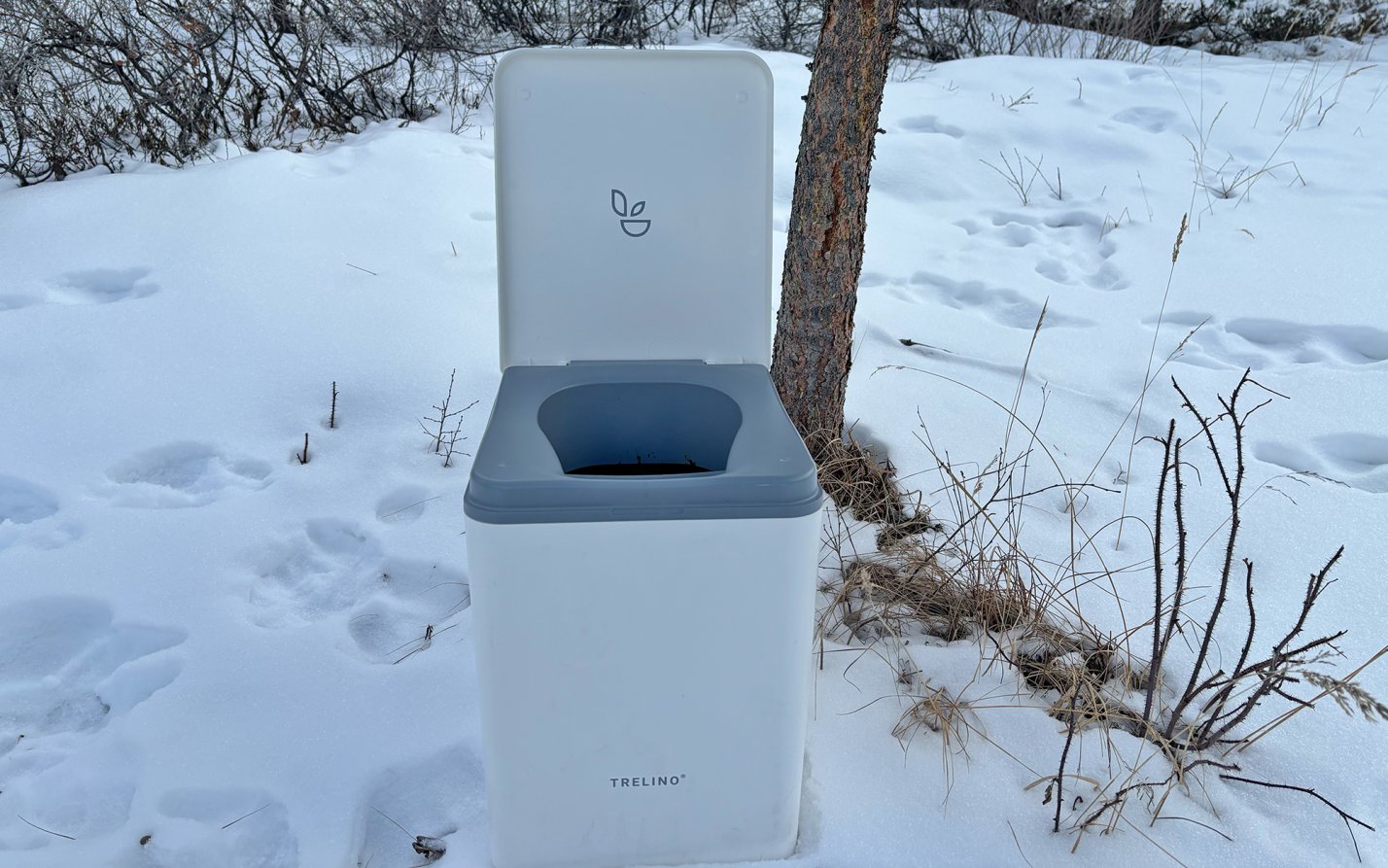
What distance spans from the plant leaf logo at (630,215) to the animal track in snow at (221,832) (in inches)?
39.3

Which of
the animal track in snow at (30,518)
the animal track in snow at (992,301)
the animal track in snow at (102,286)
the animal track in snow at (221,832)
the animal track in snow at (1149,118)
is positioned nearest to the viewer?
the animal track in snow at (221,832)

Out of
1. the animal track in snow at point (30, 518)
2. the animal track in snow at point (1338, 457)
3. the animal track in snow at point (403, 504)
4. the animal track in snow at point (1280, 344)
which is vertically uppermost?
the animal track in snow at point (1280, 344)

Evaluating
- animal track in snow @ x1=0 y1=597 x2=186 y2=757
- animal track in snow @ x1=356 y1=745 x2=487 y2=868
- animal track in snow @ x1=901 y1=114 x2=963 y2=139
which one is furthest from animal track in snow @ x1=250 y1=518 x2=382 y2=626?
animal track in snow @ x1=901 y1=114 x2=963 y2=139

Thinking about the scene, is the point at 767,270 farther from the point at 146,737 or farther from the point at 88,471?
the point at 88,471

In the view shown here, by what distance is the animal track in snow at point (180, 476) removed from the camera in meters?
1.97

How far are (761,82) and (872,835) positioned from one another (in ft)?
3.67

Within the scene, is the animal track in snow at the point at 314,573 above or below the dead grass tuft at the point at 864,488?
below

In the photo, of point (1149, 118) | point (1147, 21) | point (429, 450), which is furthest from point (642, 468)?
point (1147, 21)

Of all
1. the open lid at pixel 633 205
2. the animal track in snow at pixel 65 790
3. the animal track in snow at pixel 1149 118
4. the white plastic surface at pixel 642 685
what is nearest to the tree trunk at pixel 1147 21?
the animal track in snow at pixel 1149 118

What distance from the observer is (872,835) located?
4.34 feet

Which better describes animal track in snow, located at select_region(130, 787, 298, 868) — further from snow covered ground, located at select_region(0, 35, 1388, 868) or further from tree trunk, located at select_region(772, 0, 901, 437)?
tree trunk, located at select_region(772, 0, 901, 437)

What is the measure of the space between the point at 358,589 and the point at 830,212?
1.15 meters

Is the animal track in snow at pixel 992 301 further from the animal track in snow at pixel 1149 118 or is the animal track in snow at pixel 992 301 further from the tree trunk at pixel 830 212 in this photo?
the animal track in snow at pixel 1149 118

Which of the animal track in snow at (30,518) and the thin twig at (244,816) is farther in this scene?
the animal track in snow at (30,518)
